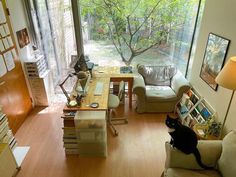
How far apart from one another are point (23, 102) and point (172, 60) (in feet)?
9.74

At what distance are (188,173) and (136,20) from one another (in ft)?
8.85

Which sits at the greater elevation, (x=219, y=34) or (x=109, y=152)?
(x=219, y=34)

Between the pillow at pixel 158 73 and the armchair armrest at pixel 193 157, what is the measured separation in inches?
75.1

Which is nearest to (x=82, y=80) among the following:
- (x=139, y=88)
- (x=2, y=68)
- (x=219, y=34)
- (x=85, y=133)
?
(x=85, y=133)

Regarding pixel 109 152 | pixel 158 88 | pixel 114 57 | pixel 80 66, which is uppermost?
pixel 80 66

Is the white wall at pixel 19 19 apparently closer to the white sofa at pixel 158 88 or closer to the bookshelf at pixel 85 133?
the bookshelf at pixel 85 133

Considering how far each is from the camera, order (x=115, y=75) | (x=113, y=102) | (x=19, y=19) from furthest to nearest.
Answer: (x=115, y=75) → (x=19, y=19) → (x=113, y=102)

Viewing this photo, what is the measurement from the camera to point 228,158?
1753mm

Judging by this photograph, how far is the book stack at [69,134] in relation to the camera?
246cm

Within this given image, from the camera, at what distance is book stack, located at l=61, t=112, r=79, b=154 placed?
2457 millimetres

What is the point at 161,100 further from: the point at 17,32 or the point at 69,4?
the point at 17,32

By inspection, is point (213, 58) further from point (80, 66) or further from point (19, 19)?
point (19, 19)

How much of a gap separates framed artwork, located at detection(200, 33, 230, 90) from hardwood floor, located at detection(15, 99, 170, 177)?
1.08 metres

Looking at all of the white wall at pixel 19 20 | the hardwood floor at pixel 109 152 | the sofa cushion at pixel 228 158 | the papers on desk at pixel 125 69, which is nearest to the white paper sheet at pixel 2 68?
the white wall at pixel 19 20
